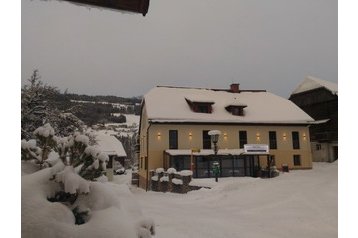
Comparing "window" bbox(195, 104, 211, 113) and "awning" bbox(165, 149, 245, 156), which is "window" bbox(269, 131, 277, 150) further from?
"window" bbox(195, 104, 211, 113)

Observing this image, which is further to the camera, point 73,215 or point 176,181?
point 176,181

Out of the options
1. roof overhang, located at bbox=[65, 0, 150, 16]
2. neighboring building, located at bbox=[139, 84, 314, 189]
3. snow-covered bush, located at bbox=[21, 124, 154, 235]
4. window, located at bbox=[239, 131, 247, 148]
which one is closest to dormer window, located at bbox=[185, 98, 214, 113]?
neighboring building, located at bbox=[139, 84, 314, 189]

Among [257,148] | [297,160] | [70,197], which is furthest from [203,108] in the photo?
[70,197]

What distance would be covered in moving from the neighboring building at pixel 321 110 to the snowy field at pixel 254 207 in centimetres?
16

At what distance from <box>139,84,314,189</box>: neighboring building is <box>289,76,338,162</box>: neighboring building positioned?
4.4 inches

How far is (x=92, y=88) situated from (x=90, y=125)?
36 centimetres

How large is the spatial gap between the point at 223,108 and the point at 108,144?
157 cm

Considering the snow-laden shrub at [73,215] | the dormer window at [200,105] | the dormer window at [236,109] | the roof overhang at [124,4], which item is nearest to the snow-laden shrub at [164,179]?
the dormer window at [200,105]

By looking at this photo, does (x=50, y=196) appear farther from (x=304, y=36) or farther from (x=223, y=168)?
(x=304, y=36)

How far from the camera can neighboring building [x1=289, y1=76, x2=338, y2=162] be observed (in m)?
3.38

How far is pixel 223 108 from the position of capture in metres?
3.86

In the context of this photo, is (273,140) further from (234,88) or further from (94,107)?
(94,107)
